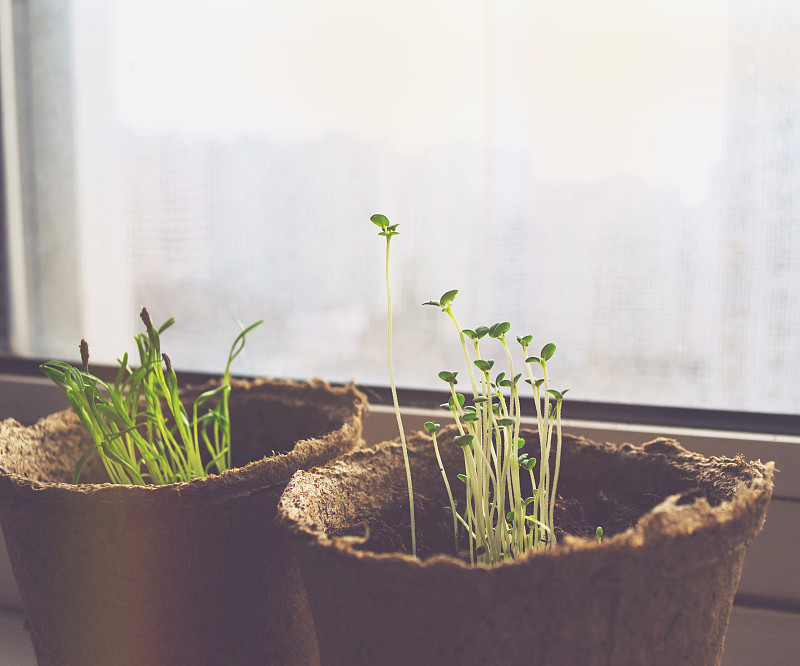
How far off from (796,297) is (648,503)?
0.34 metres

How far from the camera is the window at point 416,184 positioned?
720mm

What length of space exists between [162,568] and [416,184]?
1.88ft

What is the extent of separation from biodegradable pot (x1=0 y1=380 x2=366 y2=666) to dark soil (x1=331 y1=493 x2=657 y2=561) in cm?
8

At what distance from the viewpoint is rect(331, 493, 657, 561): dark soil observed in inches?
20.9

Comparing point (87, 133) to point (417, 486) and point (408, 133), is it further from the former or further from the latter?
point (417, 486)

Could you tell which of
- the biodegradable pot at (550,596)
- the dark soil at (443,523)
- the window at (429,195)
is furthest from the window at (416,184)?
the biodegradable pot at (550,596)

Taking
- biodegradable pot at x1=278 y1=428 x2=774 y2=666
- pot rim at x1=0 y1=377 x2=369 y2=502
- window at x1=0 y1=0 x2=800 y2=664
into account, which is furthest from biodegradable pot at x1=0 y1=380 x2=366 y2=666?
window at x1=0 y1=0 x2=800 y2=664

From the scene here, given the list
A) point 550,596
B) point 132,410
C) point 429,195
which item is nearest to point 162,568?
point 132,410

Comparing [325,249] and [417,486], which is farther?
[325,249]

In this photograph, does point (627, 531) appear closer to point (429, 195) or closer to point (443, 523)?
point (443, 523)

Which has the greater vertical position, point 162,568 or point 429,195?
point 429,195

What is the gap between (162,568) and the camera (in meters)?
0.52

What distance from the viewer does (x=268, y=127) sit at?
936 millimetres

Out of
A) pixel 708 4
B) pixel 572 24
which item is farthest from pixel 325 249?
pixel 708 4
